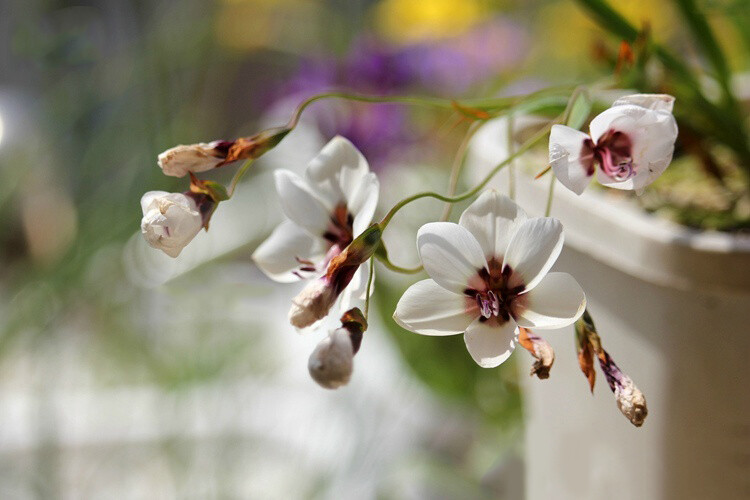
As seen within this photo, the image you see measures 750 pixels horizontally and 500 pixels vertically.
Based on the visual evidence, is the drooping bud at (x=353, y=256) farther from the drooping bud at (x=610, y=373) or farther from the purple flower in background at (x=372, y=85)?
the purple flower in background at (x=372, y=85)

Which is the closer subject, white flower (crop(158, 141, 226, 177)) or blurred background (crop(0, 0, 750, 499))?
white flower (crop(158, 141, 226, 177))

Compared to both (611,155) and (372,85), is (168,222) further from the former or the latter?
(372,85)

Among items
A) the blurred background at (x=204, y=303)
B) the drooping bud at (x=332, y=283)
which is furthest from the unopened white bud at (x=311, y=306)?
the blurred background at (x=204, y=303)

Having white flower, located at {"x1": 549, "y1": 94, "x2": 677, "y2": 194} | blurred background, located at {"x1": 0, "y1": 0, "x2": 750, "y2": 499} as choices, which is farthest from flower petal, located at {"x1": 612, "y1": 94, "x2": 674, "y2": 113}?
blurred background, located at {"x1": 0, "y1": 0, "x2": 750, "y2": 499}

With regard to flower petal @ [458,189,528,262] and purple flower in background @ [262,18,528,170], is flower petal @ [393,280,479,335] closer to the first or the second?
flower petal @ [458,189,528,262]

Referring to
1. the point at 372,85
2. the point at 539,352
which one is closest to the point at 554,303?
the point at 539,352

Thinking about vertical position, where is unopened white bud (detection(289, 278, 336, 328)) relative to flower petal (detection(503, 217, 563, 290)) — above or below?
below
